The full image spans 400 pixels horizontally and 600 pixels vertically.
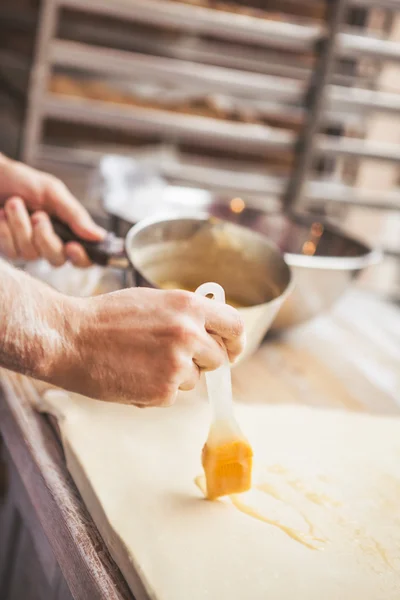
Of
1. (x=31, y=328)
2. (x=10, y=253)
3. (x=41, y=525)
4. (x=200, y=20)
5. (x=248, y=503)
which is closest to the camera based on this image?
(x=31, y=328)

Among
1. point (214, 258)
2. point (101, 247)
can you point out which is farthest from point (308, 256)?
point (101, 247)

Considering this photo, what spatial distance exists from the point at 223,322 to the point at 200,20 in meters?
1.53

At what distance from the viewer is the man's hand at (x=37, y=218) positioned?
3.84 feet

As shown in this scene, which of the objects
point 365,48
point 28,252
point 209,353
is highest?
point 365,48

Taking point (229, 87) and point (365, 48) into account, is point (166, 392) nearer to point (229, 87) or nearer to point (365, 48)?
point (229, 87)

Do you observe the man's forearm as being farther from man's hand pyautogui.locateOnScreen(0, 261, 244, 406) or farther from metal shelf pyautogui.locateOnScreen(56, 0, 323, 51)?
metal shelf pyautogui.locateOnScreen(56, 0, 323, 51)

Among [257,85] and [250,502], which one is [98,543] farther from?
[257,85]

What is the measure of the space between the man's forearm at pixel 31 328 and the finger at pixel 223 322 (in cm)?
17

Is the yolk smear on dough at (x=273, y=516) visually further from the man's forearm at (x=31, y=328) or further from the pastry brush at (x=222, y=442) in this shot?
the man's forearm at (x=31, y=328)

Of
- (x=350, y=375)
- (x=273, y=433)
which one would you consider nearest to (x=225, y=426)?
(x=273, y=433)

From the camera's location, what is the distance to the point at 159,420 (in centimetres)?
98

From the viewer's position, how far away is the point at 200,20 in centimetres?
197

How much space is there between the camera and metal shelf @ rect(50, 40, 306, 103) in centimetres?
195

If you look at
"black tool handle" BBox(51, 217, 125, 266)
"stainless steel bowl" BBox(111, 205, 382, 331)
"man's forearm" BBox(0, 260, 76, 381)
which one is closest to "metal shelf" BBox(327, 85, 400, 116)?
"stainless steel bowl" BBox(111, 205, 382, 331)
